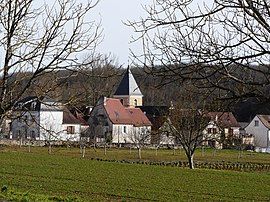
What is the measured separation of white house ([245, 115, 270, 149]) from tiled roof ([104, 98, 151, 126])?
1843 centimetres

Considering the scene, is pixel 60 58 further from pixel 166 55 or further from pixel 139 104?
pixel 139 104

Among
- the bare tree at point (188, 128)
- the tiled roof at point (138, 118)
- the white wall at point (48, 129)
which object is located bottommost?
the white wall at point (48, 129)

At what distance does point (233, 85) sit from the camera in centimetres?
653

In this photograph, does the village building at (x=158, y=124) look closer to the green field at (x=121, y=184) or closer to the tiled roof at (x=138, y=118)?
the tiled roof at (x=138, y=118)

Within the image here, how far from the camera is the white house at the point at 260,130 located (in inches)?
3647

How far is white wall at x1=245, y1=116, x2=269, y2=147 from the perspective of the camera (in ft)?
305

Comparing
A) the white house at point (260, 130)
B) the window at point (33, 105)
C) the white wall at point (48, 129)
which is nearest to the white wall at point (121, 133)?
the white house at point (260, 130)

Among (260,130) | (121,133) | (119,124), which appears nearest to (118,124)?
(119,124)

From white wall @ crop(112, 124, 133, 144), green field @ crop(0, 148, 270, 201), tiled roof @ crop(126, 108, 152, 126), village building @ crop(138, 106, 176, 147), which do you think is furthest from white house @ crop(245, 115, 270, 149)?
green field @ crop(0, 148, 270, 201)

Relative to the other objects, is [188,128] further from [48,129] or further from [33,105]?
[33,105]

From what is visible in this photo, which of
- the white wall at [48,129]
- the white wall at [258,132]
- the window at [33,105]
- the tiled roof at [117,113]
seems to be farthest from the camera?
the white wall at [258,132]

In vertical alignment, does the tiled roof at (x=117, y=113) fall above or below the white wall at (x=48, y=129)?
above

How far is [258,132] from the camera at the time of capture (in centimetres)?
9394

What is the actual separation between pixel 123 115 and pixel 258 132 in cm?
2327
